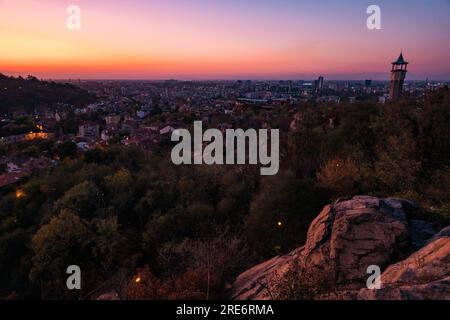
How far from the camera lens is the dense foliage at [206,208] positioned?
33.4 ft

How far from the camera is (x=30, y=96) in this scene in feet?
229

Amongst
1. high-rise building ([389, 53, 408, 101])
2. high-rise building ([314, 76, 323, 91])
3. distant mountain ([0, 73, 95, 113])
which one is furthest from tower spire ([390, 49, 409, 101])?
high-rise building ([314, 76, 323, 91])

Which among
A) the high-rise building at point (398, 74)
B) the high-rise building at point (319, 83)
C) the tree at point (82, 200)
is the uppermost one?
the high-rise building at point (319, 83)

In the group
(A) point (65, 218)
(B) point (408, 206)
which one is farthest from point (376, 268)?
(A) point (65, 218)

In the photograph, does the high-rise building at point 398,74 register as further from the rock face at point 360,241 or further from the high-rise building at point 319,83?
the high-rise building at point 319,83

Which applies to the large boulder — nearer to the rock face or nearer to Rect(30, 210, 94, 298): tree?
the rock face

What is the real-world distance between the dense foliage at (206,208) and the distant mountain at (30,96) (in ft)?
175

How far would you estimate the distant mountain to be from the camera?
62791 mm

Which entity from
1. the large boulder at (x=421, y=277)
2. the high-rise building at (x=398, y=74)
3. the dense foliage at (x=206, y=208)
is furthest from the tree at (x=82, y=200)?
the high-rise building at (x=398, y=74)

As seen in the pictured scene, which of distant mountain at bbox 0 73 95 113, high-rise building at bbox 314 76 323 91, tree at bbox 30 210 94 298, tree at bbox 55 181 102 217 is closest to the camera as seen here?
tree at bbox 30 210 94 298

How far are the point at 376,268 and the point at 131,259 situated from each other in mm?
10227

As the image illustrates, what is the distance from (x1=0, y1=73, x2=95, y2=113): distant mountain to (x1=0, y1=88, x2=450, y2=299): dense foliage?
5346cm

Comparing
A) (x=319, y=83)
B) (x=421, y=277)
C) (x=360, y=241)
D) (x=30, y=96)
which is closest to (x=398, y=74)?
(x=360, y=241)

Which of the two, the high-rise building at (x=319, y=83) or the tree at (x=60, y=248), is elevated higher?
the high-rise building at (x=319, y=83)
